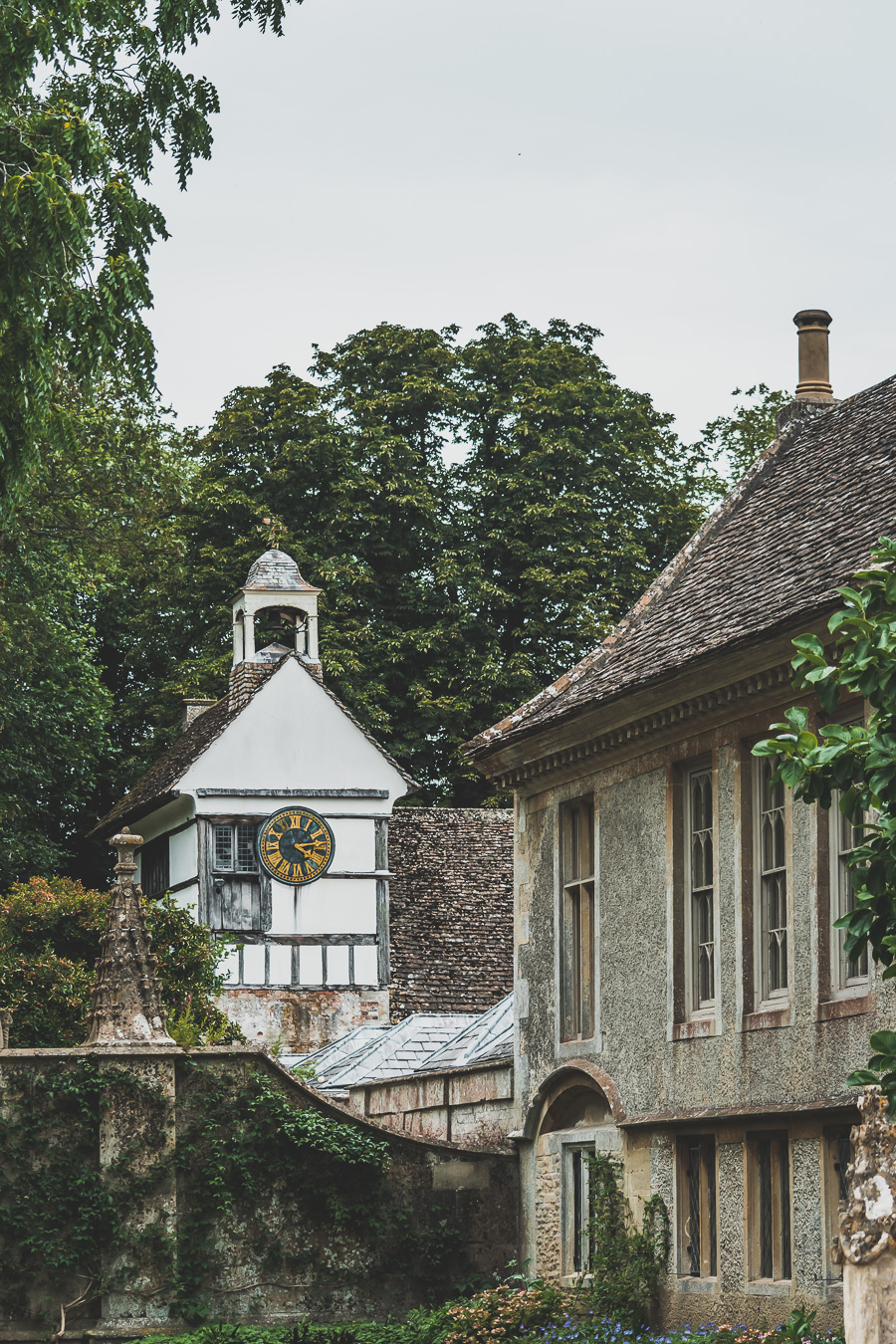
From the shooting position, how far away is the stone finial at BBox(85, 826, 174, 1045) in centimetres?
1739

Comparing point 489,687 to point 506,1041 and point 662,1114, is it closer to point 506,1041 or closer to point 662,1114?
point 506,1041

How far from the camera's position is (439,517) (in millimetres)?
38375

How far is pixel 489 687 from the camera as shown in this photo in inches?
1422

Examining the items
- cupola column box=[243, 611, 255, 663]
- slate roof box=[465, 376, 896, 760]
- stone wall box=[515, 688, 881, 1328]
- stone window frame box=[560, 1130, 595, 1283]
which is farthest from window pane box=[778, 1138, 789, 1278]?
cupola column box=[243, 611, 255, 663]

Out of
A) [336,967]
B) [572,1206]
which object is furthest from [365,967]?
[572,1206]

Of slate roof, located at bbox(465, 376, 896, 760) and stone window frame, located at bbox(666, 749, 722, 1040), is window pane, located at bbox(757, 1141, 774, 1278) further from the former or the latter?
slate roof, located at bbox(465, 376, 896, 760)

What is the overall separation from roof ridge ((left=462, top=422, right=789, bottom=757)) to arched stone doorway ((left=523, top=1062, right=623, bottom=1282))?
303 cm

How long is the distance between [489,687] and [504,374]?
7.02 meters

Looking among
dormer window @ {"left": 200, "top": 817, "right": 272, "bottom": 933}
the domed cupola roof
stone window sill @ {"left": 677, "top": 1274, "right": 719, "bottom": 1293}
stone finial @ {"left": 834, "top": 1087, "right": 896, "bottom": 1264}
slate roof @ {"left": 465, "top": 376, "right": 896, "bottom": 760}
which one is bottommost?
A: stone window sill @ {"left": 677, "top": 1274, "right": 719, "bottom": 1293}

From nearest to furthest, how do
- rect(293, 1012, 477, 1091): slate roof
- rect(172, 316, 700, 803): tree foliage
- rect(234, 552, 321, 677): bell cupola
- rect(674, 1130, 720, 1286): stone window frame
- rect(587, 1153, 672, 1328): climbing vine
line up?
rect(674, 1130, 720, 1286): stone window frame < rect(587, 1153, 672, 1328): climbing vine < rect(293, 1012, 477, 1091): slate roof < rect(234, 552, 321, 677): bell cupola < rect(172, 316, 700, 803): tree foliage

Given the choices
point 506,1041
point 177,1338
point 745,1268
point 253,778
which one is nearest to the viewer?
point 745,1268

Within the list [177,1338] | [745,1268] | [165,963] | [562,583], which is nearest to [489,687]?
[562,583]

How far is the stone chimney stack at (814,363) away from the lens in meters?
17.9

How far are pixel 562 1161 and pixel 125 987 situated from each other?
4039mm
